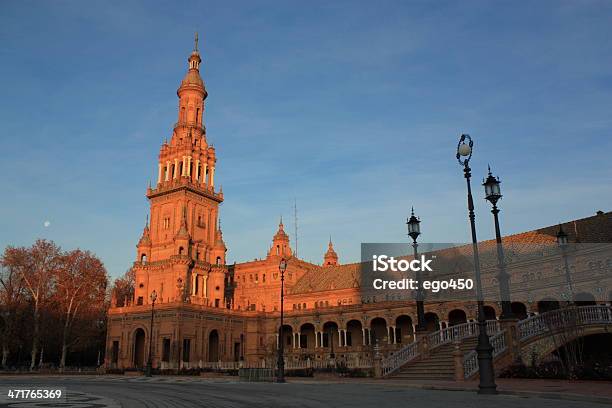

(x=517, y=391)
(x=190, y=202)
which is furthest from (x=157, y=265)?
(x=517, y=391)

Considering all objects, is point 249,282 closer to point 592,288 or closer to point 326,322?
point 326,322

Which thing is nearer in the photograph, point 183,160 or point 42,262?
point 42,262

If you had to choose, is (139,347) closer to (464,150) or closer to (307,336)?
(307,336)

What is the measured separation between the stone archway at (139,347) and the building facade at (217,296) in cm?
17

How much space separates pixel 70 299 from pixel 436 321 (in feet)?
154

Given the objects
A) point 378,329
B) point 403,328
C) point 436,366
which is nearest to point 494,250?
point 403,328

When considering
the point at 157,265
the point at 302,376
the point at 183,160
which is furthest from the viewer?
the point at 183,160

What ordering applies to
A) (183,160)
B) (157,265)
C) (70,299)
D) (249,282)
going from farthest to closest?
(249,282)
(183,160)
(157,265)
(70,299)

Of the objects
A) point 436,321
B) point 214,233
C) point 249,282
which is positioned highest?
point 214,233

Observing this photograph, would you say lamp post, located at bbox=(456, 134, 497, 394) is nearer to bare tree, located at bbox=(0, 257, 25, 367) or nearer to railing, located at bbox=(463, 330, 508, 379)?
railing, located at bbox=(463, 330, 508, 379)

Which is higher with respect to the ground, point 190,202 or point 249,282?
point 190,202

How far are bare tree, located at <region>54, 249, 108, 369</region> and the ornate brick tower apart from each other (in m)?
5.56

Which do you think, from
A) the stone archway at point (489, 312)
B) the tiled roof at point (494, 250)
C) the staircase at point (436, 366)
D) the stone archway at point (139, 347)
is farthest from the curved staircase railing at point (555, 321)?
the stone archway at point (139, 347)

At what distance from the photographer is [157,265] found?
72188 mm
